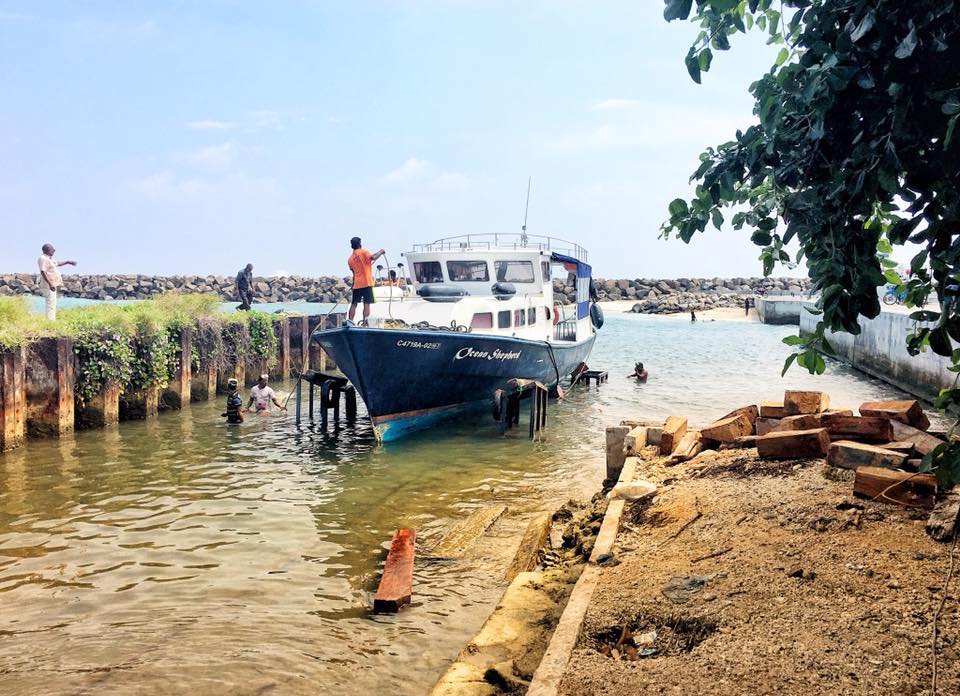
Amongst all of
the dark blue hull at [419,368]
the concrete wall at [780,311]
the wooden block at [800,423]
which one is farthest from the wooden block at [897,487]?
the concrete wall at [780,311]

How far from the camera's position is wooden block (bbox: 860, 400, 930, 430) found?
283 inches

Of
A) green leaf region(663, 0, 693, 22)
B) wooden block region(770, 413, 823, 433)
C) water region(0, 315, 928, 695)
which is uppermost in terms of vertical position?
green leaf region(663, 0, 693, 22)

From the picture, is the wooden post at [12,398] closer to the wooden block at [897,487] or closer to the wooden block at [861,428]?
the wooden block at [861,428]

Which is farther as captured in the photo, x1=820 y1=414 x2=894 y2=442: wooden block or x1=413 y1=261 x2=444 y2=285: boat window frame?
x1=413 y1=261 x2=444 y2=285: boat window frame

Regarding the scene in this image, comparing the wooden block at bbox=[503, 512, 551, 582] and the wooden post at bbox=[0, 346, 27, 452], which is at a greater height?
the wooden post at bbox=[0, 346, 27, 452]

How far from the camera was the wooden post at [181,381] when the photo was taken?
18219 millimetres

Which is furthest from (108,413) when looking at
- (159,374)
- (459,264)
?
(459,264)

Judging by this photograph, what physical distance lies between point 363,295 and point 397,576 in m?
9.80

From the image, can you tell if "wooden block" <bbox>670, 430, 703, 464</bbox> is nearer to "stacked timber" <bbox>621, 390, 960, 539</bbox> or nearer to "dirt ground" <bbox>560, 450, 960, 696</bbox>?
"stacked timber" <bbox>621, 390, 960, 539</bbox>

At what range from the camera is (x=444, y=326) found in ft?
52.9

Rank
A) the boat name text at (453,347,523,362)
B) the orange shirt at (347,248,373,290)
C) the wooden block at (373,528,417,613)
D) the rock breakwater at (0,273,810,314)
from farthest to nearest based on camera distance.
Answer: the rock breakwater at (0,273,810,314) < the orange shirt at (347,248,373,290) < the boat name text at (453,347,523,362) < the wooden block at (373,528,417,613)

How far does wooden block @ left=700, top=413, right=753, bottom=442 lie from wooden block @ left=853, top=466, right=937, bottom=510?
279 cm

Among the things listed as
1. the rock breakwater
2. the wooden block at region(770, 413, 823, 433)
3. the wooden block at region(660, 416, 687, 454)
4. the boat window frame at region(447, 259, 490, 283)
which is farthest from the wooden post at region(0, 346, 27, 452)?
the rock breakwater

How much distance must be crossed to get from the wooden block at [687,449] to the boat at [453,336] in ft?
22.3
